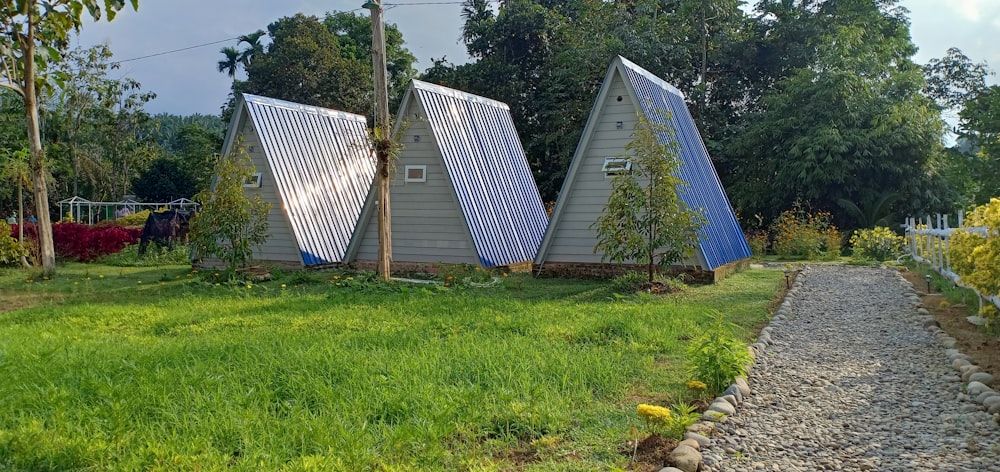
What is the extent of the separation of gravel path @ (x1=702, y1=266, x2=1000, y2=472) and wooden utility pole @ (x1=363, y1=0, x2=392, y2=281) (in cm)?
715

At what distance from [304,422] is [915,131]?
21855 millimetres

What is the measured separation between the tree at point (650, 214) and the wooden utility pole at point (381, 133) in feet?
13.4

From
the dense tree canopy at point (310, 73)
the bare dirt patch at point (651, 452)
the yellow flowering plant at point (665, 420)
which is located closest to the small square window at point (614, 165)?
the yellow flowering plant at point (665, 420)

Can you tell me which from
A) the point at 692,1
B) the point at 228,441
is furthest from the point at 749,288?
the point at 692,1

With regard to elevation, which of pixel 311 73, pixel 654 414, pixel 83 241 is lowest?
pixel 654 414

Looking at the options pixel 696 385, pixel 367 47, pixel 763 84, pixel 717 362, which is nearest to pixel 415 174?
pixel 717 362

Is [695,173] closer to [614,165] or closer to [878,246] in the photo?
[614,165]

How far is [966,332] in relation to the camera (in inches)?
290

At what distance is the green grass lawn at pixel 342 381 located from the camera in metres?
3.90

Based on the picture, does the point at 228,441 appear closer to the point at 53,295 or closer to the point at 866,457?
the point at 866,457

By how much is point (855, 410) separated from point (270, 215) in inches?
511

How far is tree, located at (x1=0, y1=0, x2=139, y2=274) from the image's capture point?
12680mm

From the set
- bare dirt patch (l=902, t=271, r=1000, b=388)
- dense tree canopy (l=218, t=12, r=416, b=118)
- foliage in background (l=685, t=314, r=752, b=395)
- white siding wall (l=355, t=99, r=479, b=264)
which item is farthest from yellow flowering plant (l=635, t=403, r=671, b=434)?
dense tree canopy (l=218, t=12, r=416, b=118)

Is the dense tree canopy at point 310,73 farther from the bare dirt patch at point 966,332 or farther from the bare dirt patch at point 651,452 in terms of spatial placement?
the bare dirt patch at point 651,452
